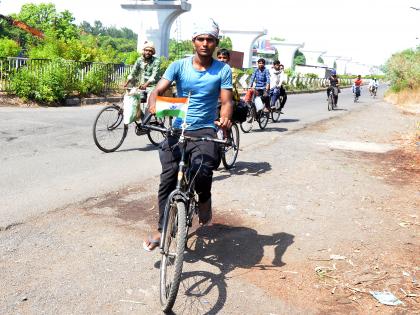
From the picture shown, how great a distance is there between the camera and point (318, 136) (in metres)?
13.5

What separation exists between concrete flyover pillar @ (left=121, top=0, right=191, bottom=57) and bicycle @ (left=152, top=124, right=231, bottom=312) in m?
32.5

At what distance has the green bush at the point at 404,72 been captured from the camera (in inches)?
1429

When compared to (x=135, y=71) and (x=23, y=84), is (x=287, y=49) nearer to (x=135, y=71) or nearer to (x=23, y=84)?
(x=23, y=84)

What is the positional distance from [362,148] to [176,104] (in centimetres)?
923

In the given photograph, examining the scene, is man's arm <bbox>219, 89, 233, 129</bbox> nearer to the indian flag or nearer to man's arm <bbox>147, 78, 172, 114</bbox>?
the indian flag

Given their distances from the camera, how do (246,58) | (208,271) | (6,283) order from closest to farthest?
(6,283)
(208,271)
(246,58)

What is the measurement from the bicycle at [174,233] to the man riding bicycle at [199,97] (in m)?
0.15

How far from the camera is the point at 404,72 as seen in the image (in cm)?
3962

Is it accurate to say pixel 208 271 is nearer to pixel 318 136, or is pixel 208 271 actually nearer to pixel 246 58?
pixel 318 136

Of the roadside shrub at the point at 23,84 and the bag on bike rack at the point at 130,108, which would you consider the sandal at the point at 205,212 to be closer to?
the bag on bike rack at the point at 130,108

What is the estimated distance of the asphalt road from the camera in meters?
5.69

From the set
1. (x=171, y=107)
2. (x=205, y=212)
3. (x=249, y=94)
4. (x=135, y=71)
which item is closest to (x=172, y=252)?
(x=205, y=212)

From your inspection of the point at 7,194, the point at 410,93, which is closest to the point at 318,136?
the point at 7,194

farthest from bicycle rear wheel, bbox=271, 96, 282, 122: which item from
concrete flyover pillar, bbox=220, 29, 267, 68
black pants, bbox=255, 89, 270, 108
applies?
concrete flyover pillar, bbox=220, 29, 267, 68
